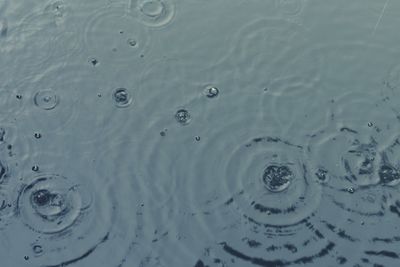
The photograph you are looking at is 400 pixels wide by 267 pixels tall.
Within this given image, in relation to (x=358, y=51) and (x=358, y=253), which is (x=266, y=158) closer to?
(x=358, y=253)

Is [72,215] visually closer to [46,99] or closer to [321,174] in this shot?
[46,99]

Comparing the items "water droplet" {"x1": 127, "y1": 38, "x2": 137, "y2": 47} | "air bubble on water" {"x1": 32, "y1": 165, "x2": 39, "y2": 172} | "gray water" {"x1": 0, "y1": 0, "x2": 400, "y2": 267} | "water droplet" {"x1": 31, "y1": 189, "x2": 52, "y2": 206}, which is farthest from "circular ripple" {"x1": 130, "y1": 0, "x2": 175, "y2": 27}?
"water droplet" {"x1": 31, "y1": 189, "x2": 52, "y2": 206}

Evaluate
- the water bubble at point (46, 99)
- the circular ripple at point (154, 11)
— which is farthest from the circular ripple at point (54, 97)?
the circular ripple at point (154, 11)

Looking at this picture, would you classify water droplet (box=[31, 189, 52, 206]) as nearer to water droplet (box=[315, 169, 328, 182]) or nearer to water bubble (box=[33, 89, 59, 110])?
water bubble (box=[33, 89, 59, 110])

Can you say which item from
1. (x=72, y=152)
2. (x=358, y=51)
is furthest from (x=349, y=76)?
(x=72, y=152)

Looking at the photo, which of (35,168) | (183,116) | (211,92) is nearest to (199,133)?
(183,116)
